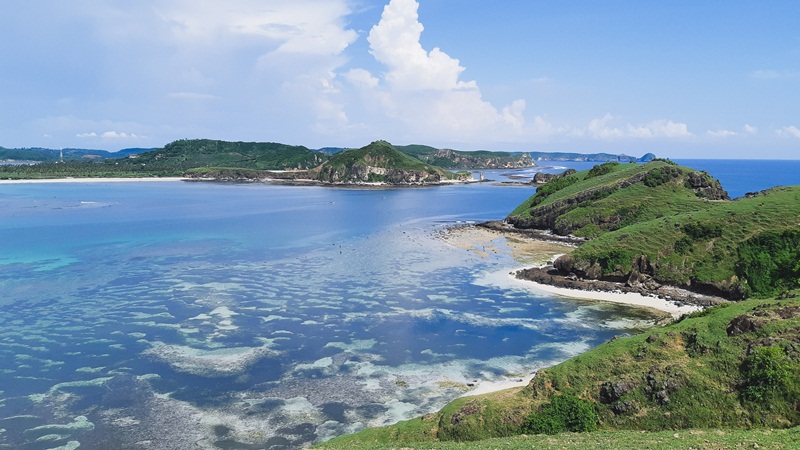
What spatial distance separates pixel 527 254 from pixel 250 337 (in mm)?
64937

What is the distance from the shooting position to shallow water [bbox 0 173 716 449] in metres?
39.2

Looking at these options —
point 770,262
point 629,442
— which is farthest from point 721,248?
point 629,442

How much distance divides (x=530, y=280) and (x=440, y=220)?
79.9 metres

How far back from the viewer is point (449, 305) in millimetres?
69625

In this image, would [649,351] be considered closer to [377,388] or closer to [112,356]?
[377,388]

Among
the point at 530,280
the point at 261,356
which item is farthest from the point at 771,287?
the point at 261,356

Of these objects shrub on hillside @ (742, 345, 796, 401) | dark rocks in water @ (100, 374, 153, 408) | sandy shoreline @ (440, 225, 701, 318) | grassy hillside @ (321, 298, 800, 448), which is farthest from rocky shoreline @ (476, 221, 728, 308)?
dark rocks in water @ (100, 374, 153, 408)

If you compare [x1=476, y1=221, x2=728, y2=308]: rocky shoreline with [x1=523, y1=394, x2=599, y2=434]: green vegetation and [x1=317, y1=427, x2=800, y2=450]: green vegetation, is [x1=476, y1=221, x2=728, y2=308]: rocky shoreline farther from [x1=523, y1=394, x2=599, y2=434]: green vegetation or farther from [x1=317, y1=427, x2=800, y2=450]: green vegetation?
[x1=317, y1=427, x2=800, y2=450]: green vegetation

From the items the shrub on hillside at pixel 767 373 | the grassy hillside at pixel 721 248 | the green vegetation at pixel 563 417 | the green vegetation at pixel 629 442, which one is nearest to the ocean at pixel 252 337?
the green vegetation at pixel 629 442

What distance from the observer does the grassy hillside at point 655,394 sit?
31719 mm

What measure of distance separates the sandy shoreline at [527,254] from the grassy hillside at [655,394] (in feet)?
96.1

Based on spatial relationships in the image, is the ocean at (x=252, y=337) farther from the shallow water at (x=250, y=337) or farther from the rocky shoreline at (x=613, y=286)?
the rocky shoreline at (x=613, y=286)

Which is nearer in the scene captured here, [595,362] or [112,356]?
[595,362]

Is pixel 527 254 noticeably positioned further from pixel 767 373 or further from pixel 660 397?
pixel 767 373
